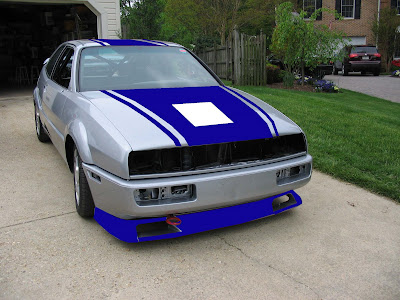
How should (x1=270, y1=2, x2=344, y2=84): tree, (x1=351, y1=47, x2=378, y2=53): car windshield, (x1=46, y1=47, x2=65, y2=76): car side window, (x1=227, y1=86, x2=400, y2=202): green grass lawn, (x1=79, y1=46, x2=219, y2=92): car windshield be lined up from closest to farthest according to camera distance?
(x1=79, y1=46, x2=219, y2=92): car windshield → (x1=227, y1=86, x2=400, y2=202): green grass lawn → (x1=46, y1=47, x2=65, y2=76): car side window → (x1=270, y1=2, x2=344, y2=84): tree → (x1=351, y1=47, x2=378, y2=53): car windshield

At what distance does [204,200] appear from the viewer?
9.23 ft

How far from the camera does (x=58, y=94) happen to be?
4230 mm

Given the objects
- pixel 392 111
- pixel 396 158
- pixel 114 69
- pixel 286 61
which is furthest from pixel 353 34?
pixel 114 69

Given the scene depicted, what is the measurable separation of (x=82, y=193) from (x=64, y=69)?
5.60 feet

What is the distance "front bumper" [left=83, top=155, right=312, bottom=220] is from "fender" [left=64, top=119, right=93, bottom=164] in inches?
2.6

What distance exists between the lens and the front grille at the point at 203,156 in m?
2.81

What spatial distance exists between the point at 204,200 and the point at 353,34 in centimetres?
3101

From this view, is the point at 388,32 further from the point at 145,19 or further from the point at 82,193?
the point at 82,193

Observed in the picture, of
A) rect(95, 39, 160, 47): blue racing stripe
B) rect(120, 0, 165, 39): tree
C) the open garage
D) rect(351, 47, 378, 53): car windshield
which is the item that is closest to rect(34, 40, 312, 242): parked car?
rect(95, 39, 160, 47): blue racing stripe

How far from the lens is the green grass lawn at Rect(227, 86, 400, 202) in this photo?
454 cm

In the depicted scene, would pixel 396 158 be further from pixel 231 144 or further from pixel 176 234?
pixel 176 234

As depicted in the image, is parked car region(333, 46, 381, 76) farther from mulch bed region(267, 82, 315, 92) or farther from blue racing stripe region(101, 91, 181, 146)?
blue racing stripe region(101, 91, 181, 146)

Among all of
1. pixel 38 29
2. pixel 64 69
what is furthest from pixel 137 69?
pixel 38 29

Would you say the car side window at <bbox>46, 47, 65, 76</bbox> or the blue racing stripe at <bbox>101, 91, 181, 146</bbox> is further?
the car side window at <bbox>46, 47, 65, 76</bbox>
